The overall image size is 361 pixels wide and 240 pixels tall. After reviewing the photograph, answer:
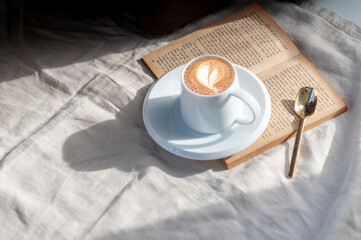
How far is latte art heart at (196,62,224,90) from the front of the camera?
634 millimetres

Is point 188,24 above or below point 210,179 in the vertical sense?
above

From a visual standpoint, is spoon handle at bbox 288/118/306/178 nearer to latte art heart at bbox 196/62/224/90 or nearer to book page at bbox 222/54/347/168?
book page at bbox 222/54/347/168

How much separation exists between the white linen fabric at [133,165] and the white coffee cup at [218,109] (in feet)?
0.22

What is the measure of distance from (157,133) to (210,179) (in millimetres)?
102

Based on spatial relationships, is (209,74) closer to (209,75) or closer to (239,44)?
(209,75)

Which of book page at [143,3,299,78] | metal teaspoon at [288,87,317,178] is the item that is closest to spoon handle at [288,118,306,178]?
metal teaspoon at [288,87,317,178]

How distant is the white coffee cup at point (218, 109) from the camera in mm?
611

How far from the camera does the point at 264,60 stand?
0.77 m

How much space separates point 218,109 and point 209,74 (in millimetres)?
52

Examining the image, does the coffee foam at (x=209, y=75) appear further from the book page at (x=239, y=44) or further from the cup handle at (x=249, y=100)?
the book page at (x=239, y=44)

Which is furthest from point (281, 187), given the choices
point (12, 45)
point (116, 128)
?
point (12, 45)

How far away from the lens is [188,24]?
0.83 m

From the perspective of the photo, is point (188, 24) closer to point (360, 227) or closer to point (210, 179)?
point (210, 179)

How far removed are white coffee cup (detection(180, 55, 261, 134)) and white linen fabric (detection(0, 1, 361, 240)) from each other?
0.22ft
